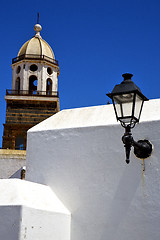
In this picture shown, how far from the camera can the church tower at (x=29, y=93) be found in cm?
2695

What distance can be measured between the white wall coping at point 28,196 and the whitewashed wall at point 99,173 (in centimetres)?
26

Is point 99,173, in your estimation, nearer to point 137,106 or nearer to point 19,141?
point 137,106

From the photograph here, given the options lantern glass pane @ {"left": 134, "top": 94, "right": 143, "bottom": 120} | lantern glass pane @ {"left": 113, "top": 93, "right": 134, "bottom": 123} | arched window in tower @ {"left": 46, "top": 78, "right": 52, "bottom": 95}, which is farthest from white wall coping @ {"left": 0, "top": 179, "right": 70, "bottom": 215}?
arched window in tower @ {"left": 46, "top": 78, "right": 52, "bottom": 95}

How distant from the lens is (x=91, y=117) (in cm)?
738

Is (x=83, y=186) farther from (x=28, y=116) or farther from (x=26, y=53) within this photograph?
(x=26, y=53)

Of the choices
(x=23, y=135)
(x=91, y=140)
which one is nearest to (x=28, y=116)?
(x=23, y=135)

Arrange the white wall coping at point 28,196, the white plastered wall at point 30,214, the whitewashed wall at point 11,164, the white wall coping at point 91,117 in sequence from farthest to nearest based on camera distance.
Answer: the whitewashed wall at point 11,164 < the white wall coping at point 91,117 < the white wall coping at point 28,196 < the white plastered wall at point 30,214

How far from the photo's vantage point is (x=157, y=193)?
618cm

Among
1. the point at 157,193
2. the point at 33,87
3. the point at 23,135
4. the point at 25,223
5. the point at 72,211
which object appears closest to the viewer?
the point at 25,223

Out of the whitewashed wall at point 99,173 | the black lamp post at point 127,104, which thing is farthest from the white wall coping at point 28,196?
the black lamp post at point 127,104

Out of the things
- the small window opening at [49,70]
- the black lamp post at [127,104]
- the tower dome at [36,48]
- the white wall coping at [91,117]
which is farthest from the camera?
the small window opening at [49,70]

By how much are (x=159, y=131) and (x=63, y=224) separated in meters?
2.39

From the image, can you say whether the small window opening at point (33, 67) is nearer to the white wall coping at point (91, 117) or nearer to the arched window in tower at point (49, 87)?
the arched window in tower at point (49, 87)

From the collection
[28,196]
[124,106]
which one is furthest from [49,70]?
[124,106]
